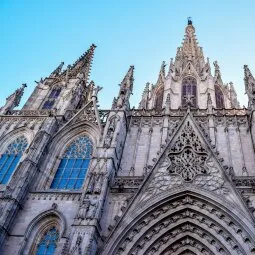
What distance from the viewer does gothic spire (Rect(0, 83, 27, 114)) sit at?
22.7m

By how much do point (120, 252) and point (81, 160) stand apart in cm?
649

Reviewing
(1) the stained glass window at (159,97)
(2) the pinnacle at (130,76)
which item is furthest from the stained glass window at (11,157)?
(1) the stained glass window at (159,97)

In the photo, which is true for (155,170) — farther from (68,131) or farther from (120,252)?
(68,131)

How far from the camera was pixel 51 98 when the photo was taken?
25000 millimetres

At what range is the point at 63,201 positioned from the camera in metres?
15.8

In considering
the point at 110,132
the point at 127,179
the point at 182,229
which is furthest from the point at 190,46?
the point at 182,229

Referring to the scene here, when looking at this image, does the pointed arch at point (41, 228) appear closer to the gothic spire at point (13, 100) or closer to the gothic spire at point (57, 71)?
the gothic spire at point (13, 100)

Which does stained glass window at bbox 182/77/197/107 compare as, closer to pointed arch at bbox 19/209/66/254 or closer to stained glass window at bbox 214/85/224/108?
stained glass window at bbox 214/85/224/108

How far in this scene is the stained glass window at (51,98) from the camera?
24094 millimetres

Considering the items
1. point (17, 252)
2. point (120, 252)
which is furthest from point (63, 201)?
point (120, 252)

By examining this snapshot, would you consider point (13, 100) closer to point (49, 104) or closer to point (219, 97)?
point (49, 104)

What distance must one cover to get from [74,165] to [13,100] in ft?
28.3

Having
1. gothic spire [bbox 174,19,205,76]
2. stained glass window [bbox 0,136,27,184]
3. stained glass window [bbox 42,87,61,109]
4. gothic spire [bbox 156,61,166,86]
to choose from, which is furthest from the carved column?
gothic spire [bbox 174,19,205,76]

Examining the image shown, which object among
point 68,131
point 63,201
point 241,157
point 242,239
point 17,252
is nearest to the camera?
point 242,239
